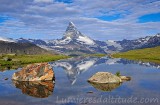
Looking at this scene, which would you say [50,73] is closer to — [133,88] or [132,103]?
[133,88]

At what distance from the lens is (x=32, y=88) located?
7856cm

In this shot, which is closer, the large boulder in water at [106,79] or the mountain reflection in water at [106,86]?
the mountain reflection in water at [106,86]

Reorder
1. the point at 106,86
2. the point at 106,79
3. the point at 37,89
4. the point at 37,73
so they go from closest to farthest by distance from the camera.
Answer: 1. the point at 37,89
2. the point at 106,86
3. the point at 106,79
4. the point at 37,73

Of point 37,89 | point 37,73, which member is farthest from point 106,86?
point 37,73

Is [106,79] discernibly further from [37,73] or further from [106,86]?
[37,73]

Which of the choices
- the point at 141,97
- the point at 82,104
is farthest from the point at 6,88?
the point at 141,97

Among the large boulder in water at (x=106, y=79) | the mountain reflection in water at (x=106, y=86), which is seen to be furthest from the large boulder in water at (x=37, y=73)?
the mountain reflection in water at (x=106, y=86)

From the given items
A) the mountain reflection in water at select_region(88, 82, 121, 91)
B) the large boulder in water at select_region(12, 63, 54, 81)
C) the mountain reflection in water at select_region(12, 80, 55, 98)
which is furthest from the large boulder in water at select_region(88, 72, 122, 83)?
the large boulder in water at select_region(12, 63, 54, 81)

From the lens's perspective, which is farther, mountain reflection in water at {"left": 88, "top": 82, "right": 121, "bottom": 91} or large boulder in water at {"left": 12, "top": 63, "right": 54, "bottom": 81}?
large boulder in water at {"left": 12, "top": 63, "right": 54, "bottom": 81}

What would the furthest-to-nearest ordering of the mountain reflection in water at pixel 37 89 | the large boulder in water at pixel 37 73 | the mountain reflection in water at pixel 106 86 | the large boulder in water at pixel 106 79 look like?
the large boulder in water at pixel 37 73 < the large boulder in water at pixel 106 79 < the mountain reflection in water at pixel 106 86 < the mountain reflection in water at pixel 37 89

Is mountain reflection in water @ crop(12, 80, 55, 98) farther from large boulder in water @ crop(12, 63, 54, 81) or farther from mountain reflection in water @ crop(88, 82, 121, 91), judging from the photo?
mountain reflection in water @ crop(88, 82, 121, 91)

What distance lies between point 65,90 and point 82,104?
61.5 feet

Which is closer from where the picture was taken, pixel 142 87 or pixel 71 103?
pixel 71 103

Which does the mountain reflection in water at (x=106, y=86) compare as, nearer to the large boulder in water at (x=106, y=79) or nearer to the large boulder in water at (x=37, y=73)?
the large boulder in water at (x=106, y=79)
